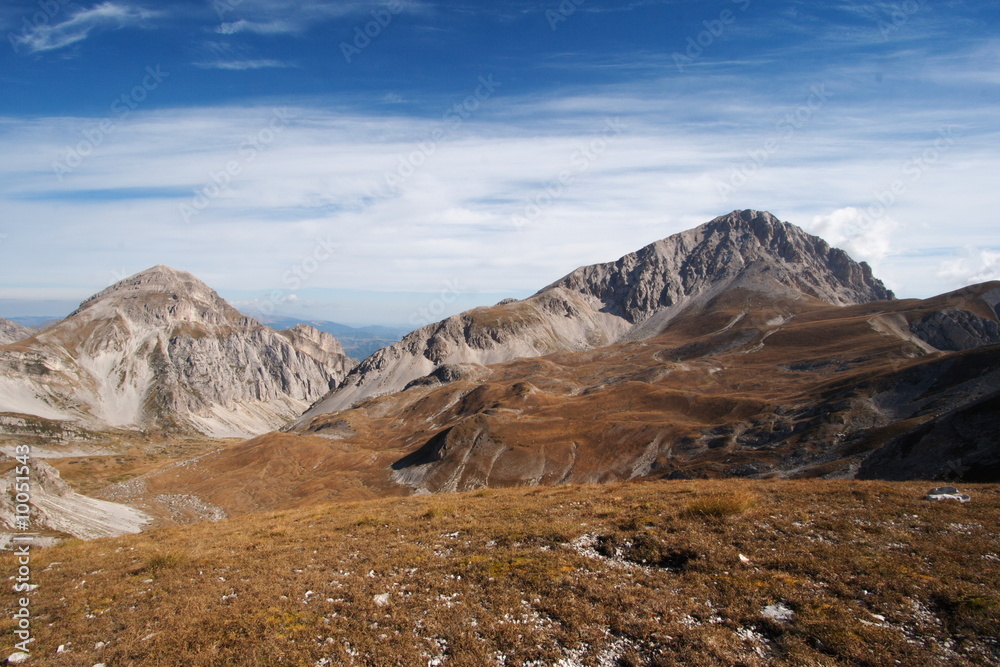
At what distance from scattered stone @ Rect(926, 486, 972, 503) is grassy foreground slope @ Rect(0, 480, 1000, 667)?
32 centimetres

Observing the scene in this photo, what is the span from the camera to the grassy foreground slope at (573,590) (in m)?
10.1

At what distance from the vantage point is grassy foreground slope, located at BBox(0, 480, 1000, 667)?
10.1m

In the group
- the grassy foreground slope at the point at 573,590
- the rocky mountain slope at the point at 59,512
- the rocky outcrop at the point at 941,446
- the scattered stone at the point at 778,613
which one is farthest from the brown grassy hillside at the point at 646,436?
the scattered stone at the point at 778,613

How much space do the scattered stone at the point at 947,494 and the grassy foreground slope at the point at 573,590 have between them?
0.32 metres

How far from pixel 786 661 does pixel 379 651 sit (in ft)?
25.8

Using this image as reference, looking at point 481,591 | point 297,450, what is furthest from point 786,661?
point 297,450

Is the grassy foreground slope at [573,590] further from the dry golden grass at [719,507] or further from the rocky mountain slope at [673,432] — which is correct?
the rocky mountain slope at [673,432]

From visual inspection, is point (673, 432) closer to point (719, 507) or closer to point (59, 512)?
point (719, 507)

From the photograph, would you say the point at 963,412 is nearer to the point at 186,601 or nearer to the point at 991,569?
the point at 991,569

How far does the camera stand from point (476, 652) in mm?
10148

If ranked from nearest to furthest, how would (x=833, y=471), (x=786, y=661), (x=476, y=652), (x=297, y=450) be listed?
(x=786, y=661)
(x=476, y=652)
(x=833, y=471)
(x=297, y=450)

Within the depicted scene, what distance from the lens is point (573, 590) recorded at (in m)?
12.6

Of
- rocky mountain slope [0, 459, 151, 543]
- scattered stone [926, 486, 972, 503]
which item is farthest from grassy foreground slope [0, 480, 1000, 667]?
rocky mountain slope [0, 459, 151, 543]

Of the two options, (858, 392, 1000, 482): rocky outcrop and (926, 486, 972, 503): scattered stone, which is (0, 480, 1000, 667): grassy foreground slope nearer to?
(926, 486, 972, 503): scattered stone
